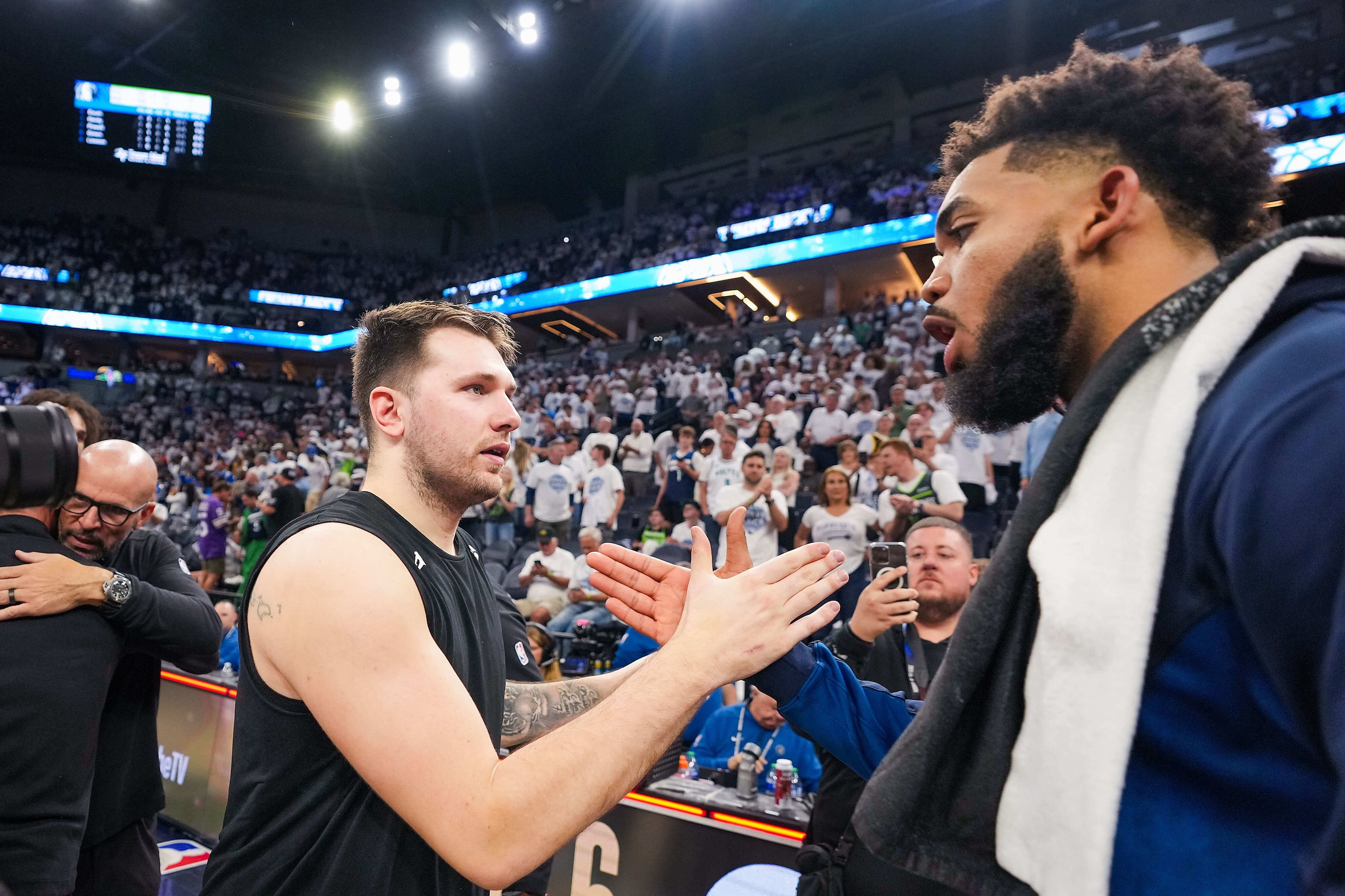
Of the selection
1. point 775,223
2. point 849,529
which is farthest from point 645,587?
point 775,223

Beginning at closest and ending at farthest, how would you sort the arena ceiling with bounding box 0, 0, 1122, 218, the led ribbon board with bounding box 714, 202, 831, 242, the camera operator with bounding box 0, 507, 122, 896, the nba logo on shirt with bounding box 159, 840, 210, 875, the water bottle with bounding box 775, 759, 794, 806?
the camera operator with bounding box 0, 507, 122, 896 → the water bottle with bounding box 775, 759, 794, 806 → the nba logo on shirt with bounding box 159, 840, 210, 875 → the arena ceiling with bounding box 0, 0, 1122, 218 → the led ribbon board with bounding box 714, 202, 831, 242

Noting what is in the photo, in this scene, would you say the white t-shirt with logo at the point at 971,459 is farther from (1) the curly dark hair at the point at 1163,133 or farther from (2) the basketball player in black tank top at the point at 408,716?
(1) the curly dark hair at the point at 1163,133

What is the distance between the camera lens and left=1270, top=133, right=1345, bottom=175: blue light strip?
13141 mm

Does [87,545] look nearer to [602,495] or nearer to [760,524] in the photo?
[760,524]

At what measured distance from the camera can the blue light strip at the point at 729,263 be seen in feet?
61.0

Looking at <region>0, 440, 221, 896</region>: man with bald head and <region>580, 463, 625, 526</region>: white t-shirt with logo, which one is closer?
<region>0, 440, 221, 896</region>: man with bald head

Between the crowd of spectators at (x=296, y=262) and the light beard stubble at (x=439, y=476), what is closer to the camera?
the light beard stubble at (x=439, y=476)

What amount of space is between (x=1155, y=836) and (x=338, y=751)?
150 centimetres

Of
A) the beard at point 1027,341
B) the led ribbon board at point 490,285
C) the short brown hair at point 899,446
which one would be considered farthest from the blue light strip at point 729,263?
the beard at point 1027,341

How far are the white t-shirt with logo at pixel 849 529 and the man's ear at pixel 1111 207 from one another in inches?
193

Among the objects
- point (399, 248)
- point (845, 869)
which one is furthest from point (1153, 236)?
point (399, 248)

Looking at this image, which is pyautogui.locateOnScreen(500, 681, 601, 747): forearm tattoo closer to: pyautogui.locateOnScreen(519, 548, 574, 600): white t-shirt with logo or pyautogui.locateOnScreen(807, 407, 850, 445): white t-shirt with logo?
pyautogui.locateOnScreen(519, 548, 574, 600): white t-shirt with logo

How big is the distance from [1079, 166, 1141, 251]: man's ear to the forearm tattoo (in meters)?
1.85

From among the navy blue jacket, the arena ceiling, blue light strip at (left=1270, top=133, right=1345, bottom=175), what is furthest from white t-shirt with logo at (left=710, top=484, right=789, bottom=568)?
the arena ceiling
